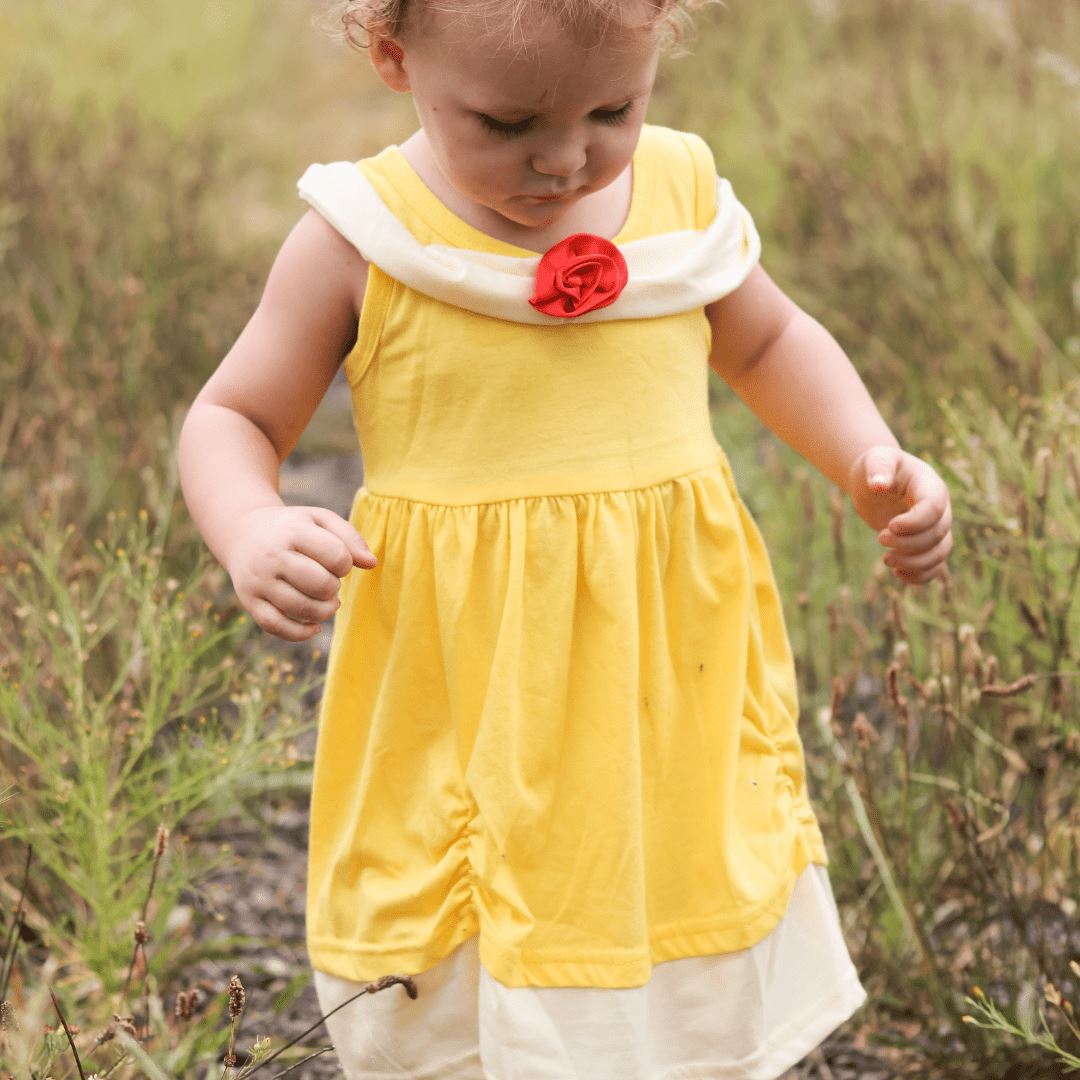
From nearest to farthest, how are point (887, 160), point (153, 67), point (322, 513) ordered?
point (322, 513) < point (887, 160) < point (153, 67)

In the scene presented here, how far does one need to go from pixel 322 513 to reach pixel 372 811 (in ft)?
1.08

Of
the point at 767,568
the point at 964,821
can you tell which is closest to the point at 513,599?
the point at 767,568

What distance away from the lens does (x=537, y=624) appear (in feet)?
4.76

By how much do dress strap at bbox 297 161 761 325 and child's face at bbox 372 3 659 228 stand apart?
0.06 m

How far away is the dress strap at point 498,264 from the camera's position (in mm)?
1412

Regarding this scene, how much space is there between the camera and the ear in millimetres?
1372

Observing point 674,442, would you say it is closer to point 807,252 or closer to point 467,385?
point 467,385

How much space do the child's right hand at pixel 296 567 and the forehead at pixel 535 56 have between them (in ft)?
1.27

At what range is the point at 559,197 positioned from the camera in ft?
4.49

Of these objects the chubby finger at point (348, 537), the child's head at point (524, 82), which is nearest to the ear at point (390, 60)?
the child's head at point (524, 82)

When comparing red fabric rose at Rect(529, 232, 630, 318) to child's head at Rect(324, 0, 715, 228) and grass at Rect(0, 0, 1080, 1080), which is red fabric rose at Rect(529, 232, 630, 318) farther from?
grass at Rect(0, 0, 1080, 1080)

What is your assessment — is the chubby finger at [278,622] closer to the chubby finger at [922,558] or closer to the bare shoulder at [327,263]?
the bare shoulder at [327,263]

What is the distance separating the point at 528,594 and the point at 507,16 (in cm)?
51

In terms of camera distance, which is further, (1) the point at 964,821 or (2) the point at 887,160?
(2) the point at 887,160
